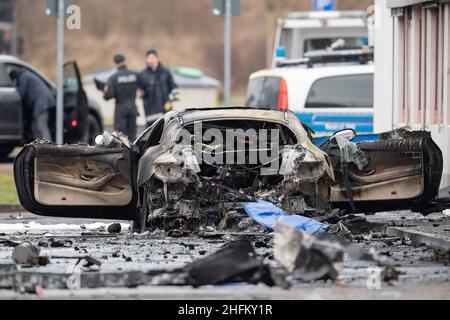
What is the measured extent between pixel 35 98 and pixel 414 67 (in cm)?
820

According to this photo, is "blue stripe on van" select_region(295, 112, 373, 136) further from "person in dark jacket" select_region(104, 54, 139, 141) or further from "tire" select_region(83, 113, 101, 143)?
"tire" select_region(83, 113, 101, 143)

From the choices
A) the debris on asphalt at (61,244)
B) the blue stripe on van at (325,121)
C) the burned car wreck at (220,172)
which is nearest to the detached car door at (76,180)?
the burned car wreck at (220,172)

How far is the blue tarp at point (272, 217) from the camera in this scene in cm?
1230

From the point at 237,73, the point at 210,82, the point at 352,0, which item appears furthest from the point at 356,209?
the point at 237,73

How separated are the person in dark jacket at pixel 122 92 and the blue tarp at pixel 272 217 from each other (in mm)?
12200

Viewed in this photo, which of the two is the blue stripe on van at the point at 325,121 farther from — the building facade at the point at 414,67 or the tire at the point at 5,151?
the tire at the point at 5,151

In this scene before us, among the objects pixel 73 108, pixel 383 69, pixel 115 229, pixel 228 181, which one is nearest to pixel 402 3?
pixel 383 69

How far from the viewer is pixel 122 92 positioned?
24.9 m

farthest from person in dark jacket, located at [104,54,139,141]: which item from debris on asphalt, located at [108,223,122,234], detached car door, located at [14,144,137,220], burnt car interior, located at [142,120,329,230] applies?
burnt car interior, located at [142,120,329,230]

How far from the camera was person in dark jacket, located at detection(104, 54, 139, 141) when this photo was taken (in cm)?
2488

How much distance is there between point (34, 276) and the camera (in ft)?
30.2

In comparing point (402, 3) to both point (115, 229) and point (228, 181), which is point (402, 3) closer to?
point (115, 229)

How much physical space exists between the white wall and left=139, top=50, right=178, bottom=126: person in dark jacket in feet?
19.5

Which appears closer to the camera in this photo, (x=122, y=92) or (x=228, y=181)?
(x=228, y=181)
